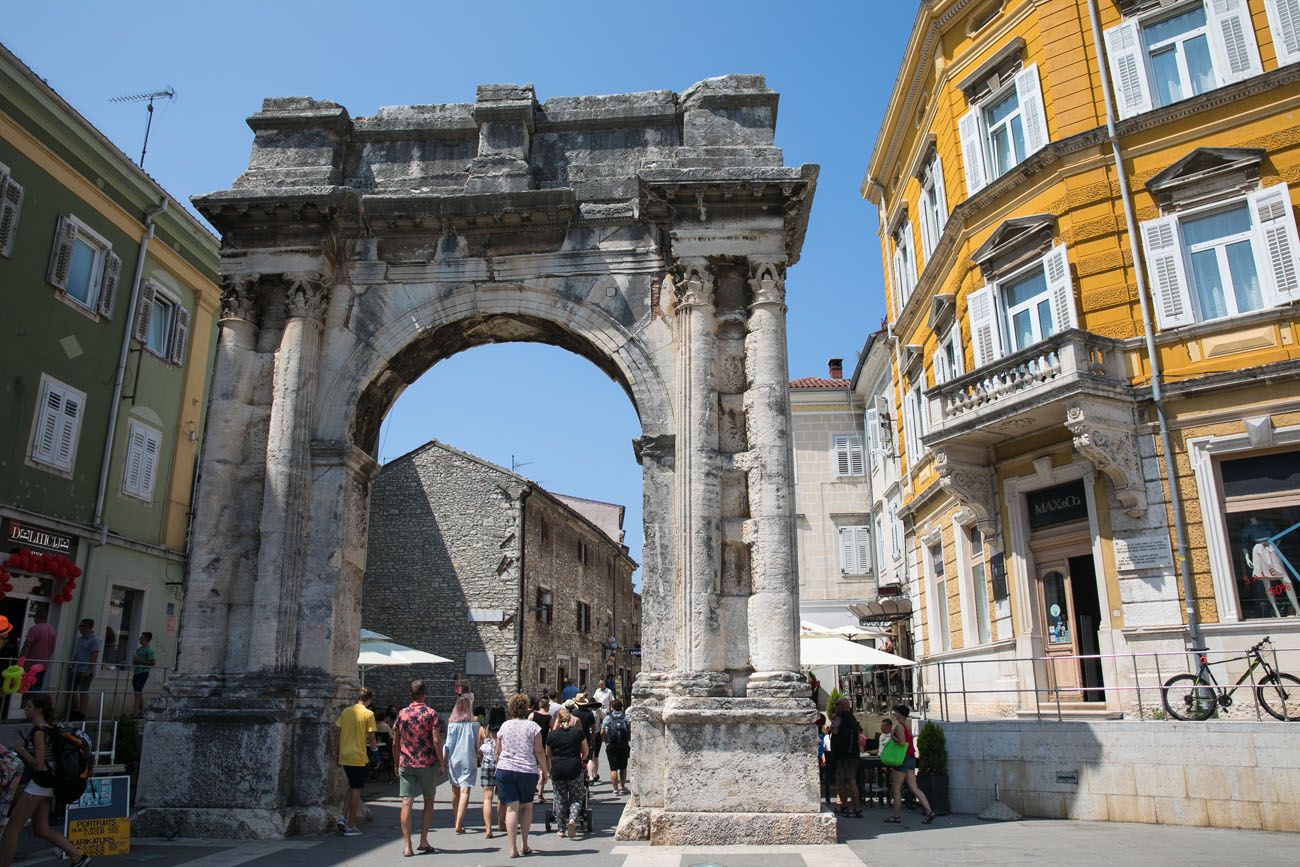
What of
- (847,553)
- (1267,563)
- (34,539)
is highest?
Result: (847,553)

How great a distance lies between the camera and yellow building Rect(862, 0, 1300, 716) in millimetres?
12383

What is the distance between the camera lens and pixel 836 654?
16.3m

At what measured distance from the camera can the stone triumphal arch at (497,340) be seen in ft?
32.0

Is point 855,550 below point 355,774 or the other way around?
the other way around

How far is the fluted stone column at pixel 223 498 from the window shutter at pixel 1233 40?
13451 millimetres

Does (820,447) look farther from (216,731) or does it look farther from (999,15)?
(216,731)

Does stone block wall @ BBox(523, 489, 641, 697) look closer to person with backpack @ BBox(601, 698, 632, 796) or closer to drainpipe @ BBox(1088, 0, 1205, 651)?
person with backpack @ BBox(601, 698, 632, 796)

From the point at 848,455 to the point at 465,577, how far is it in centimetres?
1195

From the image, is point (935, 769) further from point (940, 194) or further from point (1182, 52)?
point (1182, 52)

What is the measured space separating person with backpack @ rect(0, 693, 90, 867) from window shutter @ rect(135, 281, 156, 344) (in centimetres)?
1333

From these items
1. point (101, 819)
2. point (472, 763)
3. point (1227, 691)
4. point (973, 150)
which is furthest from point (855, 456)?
point (101, 819)

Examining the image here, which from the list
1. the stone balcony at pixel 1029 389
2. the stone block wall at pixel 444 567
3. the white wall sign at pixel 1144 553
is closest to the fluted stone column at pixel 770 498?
the stone balcony at pixel 1029 389

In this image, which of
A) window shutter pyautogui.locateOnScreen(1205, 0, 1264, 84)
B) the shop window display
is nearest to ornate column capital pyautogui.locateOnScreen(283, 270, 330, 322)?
the shop window display

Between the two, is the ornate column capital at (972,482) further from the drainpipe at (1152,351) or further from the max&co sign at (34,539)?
the max&co sign at (34,539)
